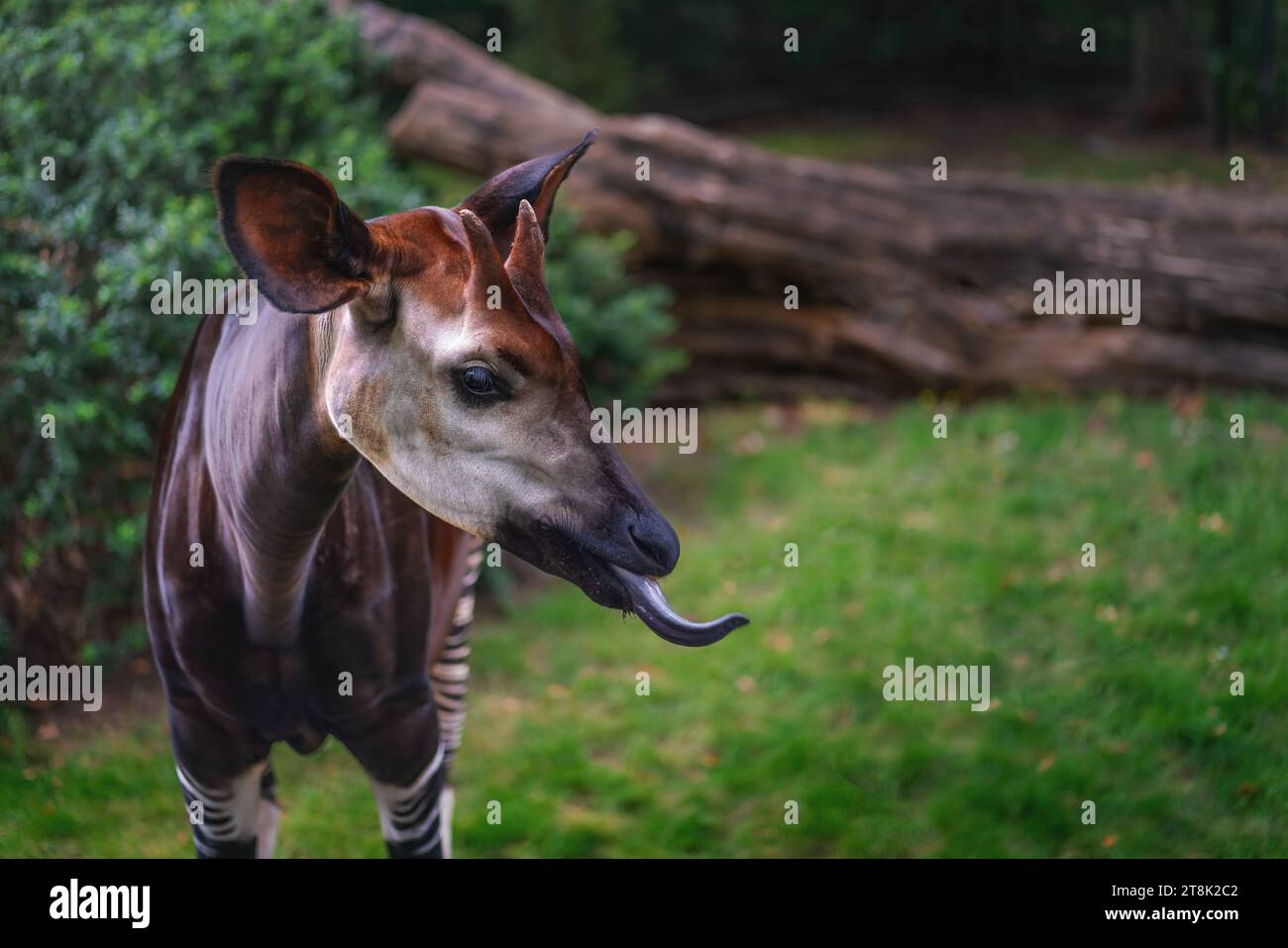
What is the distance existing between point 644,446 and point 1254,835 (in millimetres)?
4169

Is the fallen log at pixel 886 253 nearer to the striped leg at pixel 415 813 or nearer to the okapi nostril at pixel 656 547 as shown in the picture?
the striped leg at pixel 415 813

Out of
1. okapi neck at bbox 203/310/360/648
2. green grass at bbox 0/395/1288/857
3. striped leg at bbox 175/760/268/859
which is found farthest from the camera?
green grass at bbox 0/395/1288/857

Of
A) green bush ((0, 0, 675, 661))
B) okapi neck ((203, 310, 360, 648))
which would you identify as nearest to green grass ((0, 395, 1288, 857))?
green bush ((0, 0, 675, 661))

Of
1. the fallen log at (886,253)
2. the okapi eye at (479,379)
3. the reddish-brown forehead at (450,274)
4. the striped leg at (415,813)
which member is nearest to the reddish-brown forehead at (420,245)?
the reddish-brown forehead at (450,274)

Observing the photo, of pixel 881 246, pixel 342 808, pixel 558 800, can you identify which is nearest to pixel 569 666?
pixel 558 800

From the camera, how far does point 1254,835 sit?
4.37 m

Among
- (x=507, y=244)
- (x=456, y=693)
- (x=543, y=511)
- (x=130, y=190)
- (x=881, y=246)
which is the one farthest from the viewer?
(x=881, y=246)

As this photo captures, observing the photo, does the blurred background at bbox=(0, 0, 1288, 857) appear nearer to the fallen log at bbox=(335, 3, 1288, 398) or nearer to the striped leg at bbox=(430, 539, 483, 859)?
the fallen log at bbox=(335, 3, 1288, 398)

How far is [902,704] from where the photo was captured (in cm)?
530

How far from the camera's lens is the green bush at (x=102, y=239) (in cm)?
484

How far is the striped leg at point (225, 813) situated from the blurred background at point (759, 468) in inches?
59.4

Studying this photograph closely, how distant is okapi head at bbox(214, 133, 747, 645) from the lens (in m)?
2.17

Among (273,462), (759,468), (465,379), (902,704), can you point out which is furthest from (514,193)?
(759,468)

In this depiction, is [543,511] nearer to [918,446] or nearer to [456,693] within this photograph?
[456,693]
